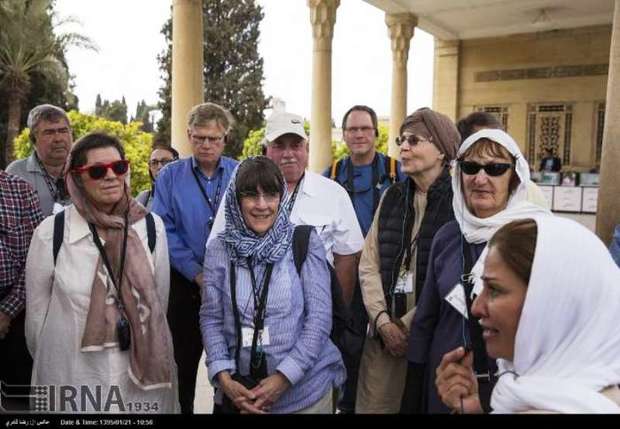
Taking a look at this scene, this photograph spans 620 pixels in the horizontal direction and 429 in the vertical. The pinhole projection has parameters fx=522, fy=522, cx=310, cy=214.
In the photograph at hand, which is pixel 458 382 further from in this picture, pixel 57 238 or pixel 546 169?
pixel 546 169

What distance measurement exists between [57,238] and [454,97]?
2073cm

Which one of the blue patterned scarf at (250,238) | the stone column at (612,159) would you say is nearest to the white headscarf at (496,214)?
the blue patterned scarf at (250,238)

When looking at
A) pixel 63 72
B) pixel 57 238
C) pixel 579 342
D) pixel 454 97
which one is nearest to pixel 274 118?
pixel 57 238

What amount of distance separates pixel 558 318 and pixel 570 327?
3cm

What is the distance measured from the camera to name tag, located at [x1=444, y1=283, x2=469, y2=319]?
6.67 feet

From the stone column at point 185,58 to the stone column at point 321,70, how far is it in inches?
215

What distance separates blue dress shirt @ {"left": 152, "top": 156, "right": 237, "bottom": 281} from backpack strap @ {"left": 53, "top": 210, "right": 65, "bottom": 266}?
0.88 meters

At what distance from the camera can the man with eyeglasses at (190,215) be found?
307cm

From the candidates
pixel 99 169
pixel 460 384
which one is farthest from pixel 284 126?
pixel 460 384

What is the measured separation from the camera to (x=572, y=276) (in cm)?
115

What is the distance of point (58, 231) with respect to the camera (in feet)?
7.02

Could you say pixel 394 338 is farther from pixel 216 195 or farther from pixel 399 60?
pixel 399 60

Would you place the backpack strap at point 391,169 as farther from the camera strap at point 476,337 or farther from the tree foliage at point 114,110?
the tree foliage at point 114,110

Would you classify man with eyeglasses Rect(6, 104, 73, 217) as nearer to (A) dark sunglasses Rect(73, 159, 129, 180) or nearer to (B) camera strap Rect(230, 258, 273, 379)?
(A) dark sunglasses Rect(73, 159, 129, 180)
